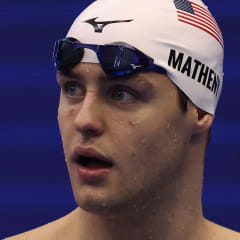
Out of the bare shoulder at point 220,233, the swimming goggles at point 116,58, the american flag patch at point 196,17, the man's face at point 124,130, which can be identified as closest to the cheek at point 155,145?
the man's face at point 124,130

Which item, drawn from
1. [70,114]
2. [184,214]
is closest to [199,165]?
[184,214]

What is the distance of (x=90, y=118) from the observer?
9.48ft

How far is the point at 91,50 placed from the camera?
3023mm

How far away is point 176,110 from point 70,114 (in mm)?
456

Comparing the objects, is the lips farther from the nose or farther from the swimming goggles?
the swimming goggles

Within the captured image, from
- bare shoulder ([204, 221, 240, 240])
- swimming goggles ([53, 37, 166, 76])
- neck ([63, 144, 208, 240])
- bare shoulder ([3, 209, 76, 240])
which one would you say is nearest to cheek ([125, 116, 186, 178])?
neck ([63, 144, 208, 240])

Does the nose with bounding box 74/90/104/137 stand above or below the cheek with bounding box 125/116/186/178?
above

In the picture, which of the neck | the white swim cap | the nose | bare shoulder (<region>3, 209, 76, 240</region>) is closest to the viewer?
the nose

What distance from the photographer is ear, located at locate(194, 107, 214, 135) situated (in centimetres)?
319

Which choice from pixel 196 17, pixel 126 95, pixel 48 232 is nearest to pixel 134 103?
pixel 126 95

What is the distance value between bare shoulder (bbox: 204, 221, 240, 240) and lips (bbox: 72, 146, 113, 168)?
0.85 m

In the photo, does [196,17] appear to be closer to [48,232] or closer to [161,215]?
[161,215]

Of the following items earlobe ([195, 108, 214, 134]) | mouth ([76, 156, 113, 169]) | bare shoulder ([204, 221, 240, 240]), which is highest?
mouth ([76, 156, 113, 169])

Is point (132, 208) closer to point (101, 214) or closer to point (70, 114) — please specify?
point (101, 214)
